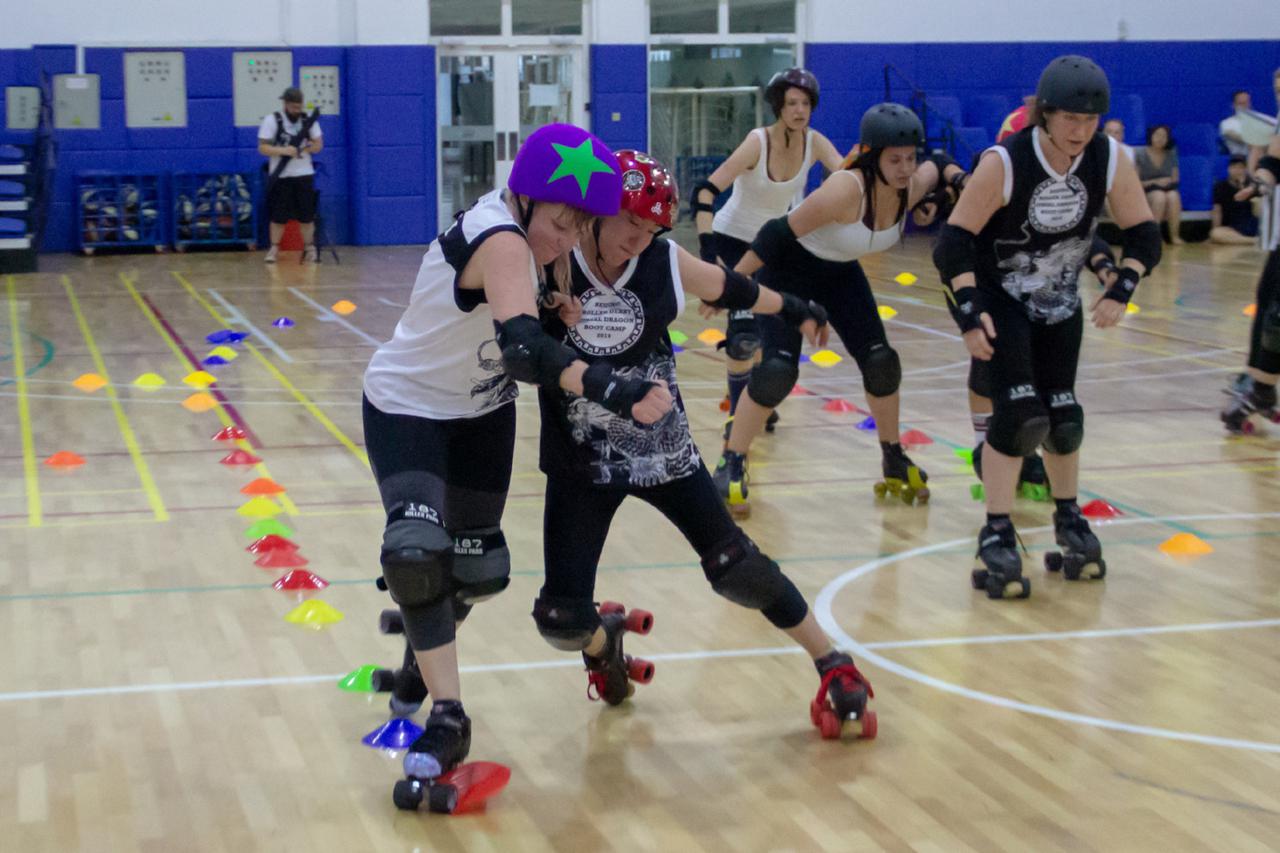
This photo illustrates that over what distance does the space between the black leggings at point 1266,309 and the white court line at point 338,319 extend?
473 centimetres

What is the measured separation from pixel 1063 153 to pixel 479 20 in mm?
13255

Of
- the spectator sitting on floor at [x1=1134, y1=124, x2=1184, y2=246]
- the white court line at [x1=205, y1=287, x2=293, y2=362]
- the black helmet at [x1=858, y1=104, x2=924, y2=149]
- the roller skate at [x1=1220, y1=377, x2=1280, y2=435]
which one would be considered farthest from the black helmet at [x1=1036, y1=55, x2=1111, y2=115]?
the spectator sitting on floor at [x1=1134, y1=124, x2=1184, y2=246]

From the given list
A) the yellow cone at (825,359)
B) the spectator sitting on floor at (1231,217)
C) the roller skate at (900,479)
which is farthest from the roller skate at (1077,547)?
the spectator sitting on floor at (1231,217)

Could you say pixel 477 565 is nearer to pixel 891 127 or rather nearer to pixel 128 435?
pixel 891 127

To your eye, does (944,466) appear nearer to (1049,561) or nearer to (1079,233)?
(1049,561)

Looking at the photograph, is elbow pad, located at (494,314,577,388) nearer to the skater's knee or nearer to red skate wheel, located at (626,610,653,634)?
the skater's knee

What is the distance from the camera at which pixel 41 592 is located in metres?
4.77

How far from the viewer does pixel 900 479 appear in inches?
235

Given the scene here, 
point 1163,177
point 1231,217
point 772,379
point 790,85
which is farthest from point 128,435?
point 1231,217

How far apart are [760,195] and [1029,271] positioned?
7.27ft

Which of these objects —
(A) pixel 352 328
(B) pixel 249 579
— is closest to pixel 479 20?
(A) pixel 352 328

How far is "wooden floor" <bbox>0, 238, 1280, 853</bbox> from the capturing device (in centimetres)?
317

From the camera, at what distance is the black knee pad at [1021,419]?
4.66 m

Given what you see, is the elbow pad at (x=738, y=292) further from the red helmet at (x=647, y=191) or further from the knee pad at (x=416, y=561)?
the knee pad at (x=416, y=561)
